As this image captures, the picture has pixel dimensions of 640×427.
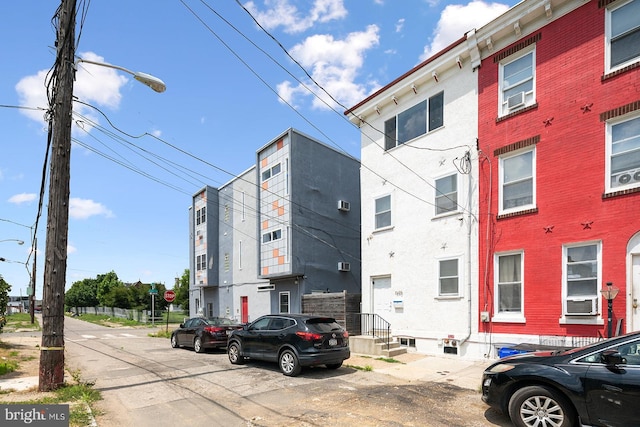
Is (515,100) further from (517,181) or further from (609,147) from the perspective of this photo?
(609,147)

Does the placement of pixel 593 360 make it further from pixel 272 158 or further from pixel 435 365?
pixel 272 158

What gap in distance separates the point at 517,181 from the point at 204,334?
37.2ft

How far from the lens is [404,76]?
1433cm

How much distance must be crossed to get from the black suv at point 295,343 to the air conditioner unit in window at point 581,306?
17.9 ft

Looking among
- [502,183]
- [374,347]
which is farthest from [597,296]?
[374,347]

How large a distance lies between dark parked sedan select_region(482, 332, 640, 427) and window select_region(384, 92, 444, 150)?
9.32 m

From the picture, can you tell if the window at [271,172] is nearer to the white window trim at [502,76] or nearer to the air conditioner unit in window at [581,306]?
the white window trim at [502,76]

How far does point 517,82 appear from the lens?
37.8ft


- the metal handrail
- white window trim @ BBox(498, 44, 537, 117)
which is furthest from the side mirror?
the metal handrail

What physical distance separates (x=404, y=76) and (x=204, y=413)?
40.2 ft

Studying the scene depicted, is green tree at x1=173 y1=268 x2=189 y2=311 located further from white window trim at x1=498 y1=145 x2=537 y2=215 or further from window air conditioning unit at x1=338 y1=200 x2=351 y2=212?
white window trim at x1=498 y1=145 x2=537 y2=215

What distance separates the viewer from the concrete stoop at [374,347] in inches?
494

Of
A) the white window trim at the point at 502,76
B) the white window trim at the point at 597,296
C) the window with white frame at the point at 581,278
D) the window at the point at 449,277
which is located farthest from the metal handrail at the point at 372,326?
the white window trim at the point at 502,76

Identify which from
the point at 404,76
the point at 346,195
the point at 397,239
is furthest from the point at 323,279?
the point at 404,76
